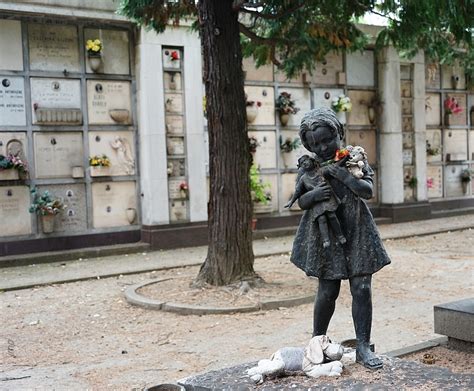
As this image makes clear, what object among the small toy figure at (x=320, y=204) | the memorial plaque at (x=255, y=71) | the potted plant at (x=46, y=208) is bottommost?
the potted plant at (x=46, y=208)

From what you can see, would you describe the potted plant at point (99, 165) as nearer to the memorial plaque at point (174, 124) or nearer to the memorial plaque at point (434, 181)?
the memorial plaque at point (174, 124)

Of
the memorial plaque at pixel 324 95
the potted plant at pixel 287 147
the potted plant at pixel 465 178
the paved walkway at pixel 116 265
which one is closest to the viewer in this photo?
the paved walkway at pixel 116 265

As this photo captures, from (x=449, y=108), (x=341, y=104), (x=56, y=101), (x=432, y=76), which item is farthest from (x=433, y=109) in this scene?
(x=56, y=101)

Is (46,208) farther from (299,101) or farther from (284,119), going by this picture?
(299,101)

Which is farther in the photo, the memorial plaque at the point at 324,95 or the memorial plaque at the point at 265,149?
the memorial plaque at the point at 324,95

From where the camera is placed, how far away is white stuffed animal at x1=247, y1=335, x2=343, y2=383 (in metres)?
3.12

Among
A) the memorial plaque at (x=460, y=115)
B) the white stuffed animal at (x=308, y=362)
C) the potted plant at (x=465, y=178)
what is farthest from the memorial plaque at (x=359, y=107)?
the white stuffed animal at (x=308, y=362)

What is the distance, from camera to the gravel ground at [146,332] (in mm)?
4379

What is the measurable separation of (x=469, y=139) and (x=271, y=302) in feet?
34.8

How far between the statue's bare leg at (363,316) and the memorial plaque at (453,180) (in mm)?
12077

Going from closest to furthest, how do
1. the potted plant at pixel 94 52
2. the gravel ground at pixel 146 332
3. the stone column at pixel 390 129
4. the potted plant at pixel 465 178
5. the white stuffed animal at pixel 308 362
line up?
the white stuffed animal at pixel 308 362 → the gravel ground at pixel 146 332 → the potted plant at pixel 94 52 → the stone column at pixel 390 129 → the potted plant at pixel 465 178

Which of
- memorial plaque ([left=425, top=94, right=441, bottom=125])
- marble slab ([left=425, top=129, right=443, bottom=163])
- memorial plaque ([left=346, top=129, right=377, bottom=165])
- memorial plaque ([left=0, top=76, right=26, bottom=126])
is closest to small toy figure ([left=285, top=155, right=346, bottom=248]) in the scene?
memorial plaque ([left=0, top=76, right=26, bottom=126])

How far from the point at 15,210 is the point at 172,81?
3.32 meters

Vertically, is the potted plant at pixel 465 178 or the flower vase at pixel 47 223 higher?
the potted plant at pixel 465 178
